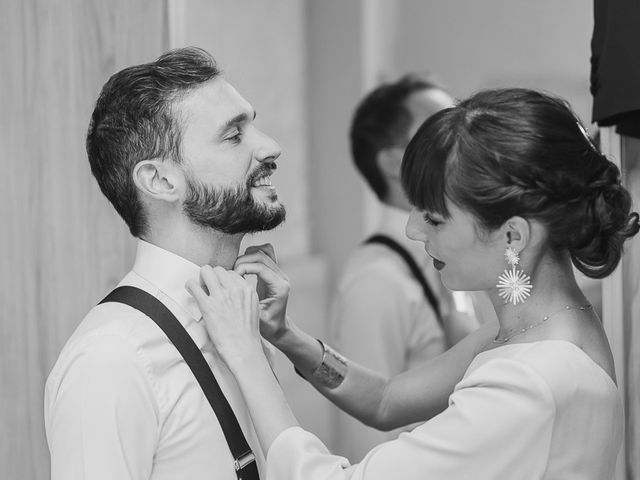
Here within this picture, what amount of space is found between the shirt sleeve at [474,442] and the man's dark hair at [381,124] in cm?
146

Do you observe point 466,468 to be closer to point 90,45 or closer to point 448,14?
point 90,45

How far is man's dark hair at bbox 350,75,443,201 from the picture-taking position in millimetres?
2869

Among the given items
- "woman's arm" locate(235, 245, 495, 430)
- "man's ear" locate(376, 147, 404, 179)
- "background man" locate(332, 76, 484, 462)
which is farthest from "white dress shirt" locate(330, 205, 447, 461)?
"woman's arm" locate(235, 245, 495, 430)

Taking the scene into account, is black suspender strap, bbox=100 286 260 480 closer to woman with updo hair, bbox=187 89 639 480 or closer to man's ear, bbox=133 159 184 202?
woman with updo hair, bbox=187 89 639 480

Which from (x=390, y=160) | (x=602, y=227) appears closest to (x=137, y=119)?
(x=602, y=227)

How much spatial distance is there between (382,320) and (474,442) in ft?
3.77

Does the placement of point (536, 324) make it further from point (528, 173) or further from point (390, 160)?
point (390, 160)

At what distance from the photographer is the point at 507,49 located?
4836 millimetres

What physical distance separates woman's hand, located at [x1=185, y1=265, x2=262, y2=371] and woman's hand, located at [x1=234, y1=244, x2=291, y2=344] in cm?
10

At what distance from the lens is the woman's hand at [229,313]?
1.56m

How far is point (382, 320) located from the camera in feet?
8.48

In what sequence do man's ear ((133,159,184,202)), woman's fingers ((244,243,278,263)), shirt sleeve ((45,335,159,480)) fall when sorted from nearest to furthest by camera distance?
shirt sleeve ((45,335,159,480)), man's ear ((133,159,184,202)), woman's fingers ((244,243,278,263))

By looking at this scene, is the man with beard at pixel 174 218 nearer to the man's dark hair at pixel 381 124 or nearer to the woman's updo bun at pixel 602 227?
the woman's updo bun at pixel 602 227

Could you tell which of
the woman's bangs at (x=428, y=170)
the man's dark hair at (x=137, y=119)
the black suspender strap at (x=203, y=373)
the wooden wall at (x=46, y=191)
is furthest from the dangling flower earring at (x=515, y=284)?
the wooden wall at (x=46, y=191)
